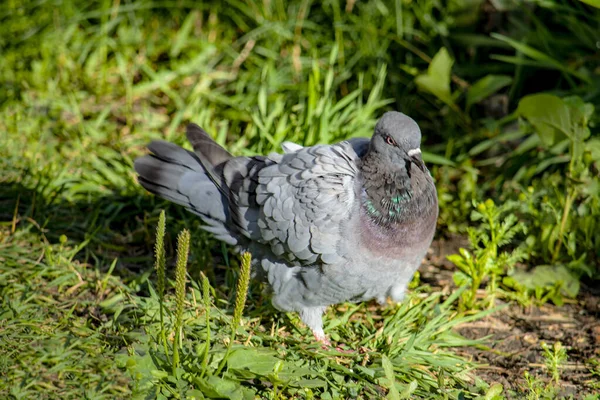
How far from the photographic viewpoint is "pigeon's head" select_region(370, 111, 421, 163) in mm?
3643

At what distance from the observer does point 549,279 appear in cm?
432

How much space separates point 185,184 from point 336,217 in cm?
99

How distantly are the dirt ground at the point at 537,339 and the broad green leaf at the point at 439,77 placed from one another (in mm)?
1419

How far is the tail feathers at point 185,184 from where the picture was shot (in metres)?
4.12

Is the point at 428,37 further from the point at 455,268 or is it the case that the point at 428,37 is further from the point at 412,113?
the point at 455,268

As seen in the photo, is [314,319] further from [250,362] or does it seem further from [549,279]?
[549,279]

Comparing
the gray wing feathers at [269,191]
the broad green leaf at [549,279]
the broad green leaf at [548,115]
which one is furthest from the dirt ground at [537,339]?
the gray wing feathers at [269,191]

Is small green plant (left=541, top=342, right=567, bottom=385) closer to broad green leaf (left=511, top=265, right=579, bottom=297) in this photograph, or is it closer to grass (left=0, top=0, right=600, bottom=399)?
grass (left=0, top=0, right=600, bottom=399)

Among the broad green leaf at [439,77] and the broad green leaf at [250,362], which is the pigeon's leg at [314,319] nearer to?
the broad green leaf at [250,362]

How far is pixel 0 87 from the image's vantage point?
589 centimetres

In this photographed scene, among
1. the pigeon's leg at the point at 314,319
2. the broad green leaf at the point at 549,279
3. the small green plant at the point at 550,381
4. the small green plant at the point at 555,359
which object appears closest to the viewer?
the small green plant at the point at 550,381

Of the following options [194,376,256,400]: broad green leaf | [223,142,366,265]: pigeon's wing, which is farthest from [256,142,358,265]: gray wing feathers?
[194,376,256,400]: broad green leaf

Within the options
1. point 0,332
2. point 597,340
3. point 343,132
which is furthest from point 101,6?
point 597,340

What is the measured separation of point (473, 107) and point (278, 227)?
8.99 feet
